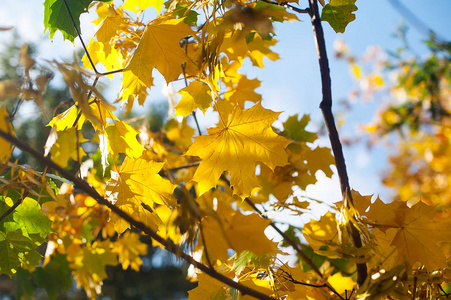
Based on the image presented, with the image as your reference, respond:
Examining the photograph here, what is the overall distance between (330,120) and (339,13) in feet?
0.87

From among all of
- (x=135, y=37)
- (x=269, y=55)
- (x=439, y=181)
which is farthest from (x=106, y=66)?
(x=439, y=181)

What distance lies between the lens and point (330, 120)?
2.11 feet

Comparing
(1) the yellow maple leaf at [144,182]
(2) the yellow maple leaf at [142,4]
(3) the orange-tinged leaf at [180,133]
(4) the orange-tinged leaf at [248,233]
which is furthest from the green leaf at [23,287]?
(3) the orange-tinged leaf at [180,133]

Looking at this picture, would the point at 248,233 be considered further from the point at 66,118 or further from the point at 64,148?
the point at 64,148

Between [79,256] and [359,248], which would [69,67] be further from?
[79,256]

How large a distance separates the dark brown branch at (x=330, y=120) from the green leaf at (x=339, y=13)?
3 cm

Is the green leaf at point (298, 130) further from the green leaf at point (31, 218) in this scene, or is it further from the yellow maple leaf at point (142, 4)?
the green leaf at point (31, 218)

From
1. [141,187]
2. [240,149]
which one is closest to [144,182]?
[141,187]

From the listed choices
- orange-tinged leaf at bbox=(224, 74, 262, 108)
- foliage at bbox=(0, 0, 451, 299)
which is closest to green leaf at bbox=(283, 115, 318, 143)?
orange-tinged leaf at bbox=(224, 74, 262, 108)

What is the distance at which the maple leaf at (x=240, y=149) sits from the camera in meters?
0.73

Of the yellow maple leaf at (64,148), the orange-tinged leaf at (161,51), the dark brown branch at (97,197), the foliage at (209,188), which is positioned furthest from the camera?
the yellow maple leaf at (64,148)

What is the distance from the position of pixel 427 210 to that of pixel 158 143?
0.84 meters

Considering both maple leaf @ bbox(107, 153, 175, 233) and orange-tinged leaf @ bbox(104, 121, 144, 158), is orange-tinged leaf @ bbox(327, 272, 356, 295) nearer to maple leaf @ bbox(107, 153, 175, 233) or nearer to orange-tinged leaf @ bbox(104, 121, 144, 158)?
maple leaf @ bbox(107, 153, 175, 233)

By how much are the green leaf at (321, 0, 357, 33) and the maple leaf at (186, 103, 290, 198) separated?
0.81ft
